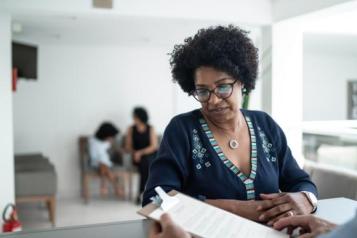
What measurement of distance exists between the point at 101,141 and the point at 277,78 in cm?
259

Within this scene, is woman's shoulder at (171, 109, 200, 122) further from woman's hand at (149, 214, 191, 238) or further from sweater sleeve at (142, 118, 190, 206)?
woman's hand at (149, 214, 191, 238)

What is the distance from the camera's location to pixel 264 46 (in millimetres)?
3518

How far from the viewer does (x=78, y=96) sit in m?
5.61

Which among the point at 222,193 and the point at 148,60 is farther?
the point at 148,60

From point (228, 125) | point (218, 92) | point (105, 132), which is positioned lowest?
point (105, 132)

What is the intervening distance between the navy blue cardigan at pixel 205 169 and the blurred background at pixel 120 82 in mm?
970

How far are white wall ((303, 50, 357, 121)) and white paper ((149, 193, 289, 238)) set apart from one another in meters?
6.29

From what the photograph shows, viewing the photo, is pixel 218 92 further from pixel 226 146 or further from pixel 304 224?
pixel 304 224

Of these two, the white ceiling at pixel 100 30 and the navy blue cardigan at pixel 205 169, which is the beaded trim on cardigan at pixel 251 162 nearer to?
the navy blue cardigan at pixel 205 169

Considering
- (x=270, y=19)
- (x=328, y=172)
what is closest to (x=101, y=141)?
(x=270, y=19)

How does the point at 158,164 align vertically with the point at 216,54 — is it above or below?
below

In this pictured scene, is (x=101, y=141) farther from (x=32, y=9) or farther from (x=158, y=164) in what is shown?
(x=158, y=164)

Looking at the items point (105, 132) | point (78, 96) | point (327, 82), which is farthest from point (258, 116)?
point (327, 82)

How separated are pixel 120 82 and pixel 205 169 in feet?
15.9
